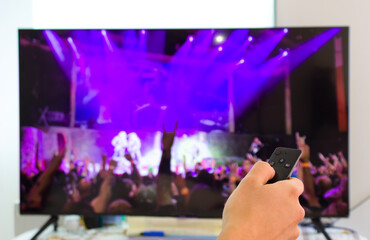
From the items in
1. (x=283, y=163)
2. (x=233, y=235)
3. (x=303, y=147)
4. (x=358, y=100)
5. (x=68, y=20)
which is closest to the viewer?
(x=233, y=235)

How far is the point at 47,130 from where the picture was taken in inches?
63.9

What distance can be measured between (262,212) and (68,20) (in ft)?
5.55

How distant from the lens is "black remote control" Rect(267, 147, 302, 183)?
71 cm

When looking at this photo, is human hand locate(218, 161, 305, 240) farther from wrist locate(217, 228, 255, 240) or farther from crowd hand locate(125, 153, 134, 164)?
crowd hand locate(125, 153, 134, 164)

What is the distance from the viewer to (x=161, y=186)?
1.57 m

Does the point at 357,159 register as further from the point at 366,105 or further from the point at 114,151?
the point at 114,151

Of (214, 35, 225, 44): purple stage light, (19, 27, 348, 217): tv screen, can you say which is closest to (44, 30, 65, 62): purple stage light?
(19, 27, 348, 217): tv screen

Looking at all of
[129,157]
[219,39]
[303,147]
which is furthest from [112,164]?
[303,147]

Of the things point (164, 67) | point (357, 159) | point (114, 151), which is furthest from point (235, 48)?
point (357, 159)

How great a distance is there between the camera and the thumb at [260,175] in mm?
621

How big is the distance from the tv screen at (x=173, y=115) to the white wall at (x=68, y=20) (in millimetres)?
367

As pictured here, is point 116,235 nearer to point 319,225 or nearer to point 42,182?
point 42,182

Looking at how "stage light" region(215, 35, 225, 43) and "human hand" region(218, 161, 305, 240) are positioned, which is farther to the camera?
"stage light" region(215, 35, 225, 43)

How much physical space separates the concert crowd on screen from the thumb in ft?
2.97
